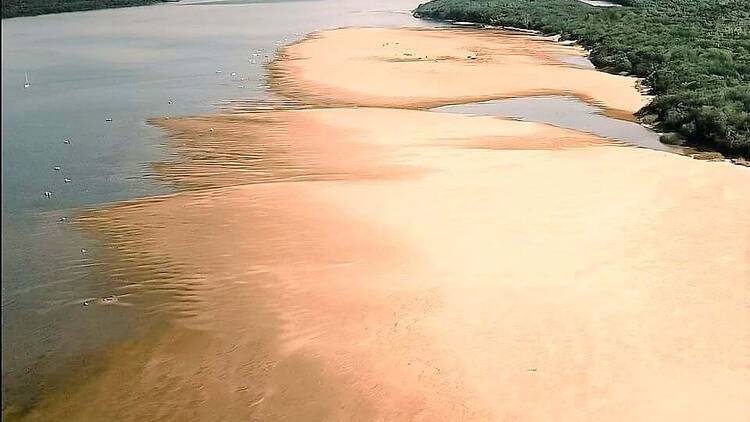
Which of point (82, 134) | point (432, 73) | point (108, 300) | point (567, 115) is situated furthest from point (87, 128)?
point (432, 73)

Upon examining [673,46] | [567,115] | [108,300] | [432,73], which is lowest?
[108,300]

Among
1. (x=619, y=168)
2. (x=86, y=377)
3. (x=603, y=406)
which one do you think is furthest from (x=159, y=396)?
(x=619, y=168)

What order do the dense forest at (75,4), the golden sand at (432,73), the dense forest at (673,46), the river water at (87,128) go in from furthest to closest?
1. the dense forest at (75,4)
2. the golden sand at (432,73)
3. the dense forest at (673,46)
4. the river water at (87,128)

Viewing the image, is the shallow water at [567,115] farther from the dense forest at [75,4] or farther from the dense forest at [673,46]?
the dense forest at [75,4]

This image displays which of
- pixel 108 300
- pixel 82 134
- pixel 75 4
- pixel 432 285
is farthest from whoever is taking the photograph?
pixel 75 4

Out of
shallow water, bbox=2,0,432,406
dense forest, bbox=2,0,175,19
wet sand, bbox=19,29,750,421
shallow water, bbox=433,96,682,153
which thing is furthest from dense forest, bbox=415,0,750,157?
dense forest, bbox=2,0,175,19

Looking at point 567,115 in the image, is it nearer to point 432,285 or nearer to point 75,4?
point 432,285

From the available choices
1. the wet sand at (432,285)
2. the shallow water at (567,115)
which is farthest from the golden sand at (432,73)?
the wet sand at (432,285)

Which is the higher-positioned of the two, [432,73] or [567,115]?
[432,73]
